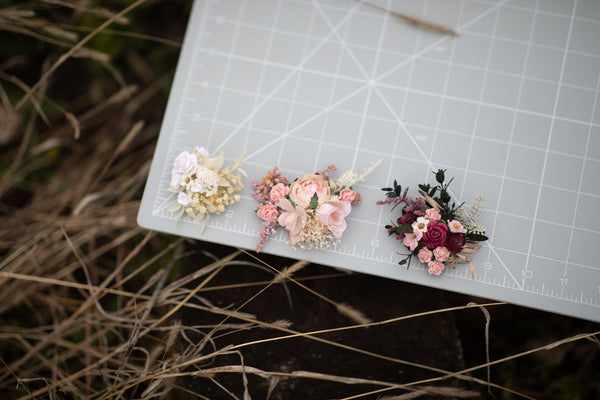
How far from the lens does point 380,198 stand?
232 cm

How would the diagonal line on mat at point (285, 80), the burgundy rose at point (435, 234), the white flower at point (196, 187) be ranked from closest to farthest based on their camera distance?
the burgundy rose at point (435, 234) < the white flower at point (196, 187) < the diagonal line on mat at point (285, 80)

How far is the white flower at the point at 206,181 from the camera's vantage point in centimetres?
219

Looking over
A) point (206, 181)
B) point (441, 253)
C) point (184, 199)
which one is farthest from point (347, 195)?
point (184, 199)

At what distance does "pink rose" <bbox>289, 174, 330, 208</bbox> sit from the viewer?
2135mm

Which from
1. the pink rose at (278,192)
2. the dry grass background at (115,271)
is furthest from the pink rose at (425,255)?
the pink rose at (278,192)

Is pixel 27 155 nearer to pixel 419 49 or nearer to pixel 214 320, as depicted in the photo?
pixel 214 320

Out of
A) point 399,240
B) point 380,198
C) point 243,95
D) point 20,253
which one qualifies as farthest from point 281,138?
point 20,253

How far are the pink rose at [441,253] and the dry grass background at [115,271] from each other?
278 millimetres

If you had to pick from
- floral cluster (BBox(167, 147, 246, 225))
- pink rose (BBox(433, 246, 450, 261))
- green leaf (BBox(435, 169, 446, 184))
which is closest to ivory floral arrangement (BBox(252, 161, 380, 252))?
floral cluster (BBox(167, 147, 246, 225))

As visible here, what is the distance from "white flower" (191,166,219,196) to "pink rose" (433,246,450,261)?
1205 millimetres

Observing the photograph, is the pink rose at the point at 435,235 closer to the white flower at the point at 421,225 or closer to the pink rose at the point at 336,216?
the white flower at the point at 421,225

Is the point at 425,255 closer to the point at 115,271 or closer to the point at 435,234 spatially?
the point at 435,234

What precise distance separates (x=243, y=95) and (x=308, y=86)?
1.27 feet

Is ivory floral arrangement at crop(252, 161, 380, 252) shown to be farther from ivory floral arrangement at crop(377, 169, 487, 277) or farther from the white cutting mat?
ivory floral arrangement at crop(377, 169, 487, 277)
